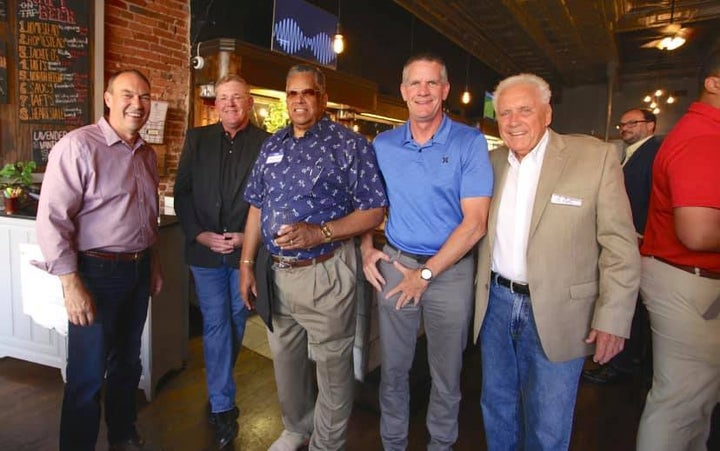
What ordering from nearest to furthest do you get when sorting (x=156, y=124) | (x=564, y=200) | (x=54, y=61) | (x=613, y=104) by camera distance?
(x=564, y=200), (x=54, y=61), (x=156, y=124), (x=613, y=104)

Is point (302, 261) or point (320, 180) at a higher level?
point (320, 180)

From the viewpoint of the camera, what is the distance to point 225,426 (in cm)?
257

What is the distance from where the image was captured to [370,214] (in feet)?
6.89

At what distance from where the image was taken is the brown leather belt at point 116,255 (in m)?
2.02

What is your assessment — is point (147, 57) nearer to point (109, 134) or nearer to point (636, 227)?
point (109, 134)

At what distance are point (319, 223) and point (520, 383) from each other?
1.11m

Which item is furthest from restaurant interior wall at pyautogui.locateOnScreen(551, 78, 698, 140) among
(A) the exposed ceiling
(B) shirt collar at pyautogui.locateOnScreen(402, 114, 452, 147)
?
(B) shirt collar at pyautogui.locateOnScreen(402, 114, 452, 147)

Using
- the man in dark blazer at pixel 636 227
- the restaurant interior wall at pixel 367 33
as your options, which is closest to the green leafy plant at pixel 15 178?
the restaurant interior wall at pixel 367 33

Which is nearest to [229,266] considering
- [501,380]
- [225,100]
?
[225,100]

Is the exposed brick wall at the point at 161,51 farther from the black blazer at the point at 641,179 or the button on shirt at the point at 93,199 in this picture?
the black blazer at the point at 641,179

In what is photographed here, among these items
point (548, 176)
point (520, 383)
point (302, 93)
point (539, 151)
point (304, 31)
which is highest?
point (304, 31)

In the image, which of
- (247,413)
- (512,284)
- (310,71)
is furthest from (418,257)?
(247,413)

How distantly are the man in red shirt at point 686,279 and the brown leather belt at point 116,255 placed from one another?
2252mm

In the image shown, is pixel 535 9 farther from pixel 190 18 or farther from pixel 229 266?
pixel 229 266
